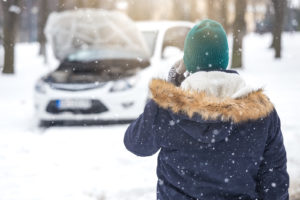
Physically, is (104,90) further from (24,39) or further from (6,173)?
(24,39)

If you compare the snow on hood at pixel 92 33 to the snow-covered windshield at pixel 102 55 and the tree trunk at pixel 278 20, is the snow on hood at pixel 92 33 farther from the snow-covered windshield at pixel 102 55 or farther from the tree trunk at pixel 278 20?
the tree trunk at pixel 278 20

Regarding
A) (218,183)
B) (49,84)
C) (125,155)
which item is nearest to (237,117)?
(218,183)

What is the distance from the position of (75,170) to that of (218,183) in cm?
321

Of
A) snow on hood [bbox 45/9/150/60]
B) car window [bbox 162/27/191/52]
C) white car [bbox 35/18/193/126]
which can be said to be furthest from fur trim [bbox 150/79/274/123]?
car window [bbox 162/27/191/52]

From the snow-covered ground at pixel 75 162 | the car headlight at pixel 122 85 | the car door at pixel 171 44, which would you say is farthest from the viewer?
the car door at pixel 171 44

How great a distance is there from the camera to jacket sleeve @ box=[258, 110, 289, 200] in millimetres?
1739

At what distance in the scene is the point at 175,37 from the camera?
8.02 meters

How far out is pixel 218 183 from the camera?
5.48 ft

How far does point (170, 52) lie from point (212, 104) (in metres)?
5.66

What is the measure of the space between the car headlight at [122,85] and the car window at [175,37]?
4.73 ft

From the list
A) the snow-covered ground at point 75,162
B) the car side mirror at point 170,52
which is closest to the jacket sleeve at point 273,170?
the snow-covered ground at point 75,162

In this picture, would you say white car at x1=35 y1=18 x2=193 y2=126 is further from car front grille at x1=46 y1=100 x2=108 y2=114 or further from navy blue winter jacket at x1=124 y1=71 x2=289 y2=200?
navy blue winter jacket at x1=124 y1=71 x2=289 y2=200

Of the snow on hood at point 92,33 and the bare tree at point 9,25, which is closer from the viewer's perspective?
the snow on hood at point 92,33

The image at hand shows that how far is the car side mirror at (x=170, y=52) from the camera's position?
7.00 meters
